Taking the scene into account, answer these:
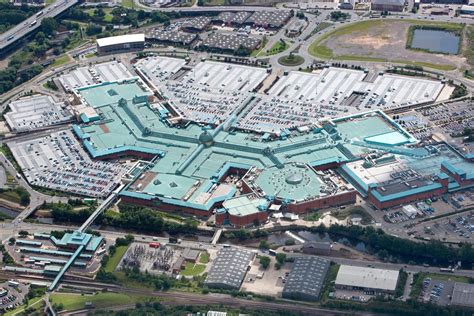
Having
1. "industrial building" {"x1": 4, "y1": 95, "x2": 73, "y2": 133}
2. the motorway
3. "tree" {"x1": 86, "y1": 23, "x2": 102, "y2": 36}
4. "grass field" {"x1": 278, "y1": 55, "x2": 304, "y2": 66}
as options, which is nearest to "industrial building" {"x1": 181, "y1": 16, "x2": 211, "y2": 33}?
"tree" {"x1": 86, "y1": 23, "x2": 102, "y2": 36}

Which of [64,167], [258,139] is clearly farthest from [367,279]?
[64,167]

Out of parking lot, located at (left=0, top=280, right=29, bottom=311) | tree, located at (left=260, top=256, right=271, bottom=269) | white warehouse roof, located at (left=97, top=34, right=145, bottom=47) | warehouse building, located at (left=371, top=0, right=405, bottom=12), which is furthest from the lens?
warehouse building, located at (left=371, top=0, right=405, bottom=12)

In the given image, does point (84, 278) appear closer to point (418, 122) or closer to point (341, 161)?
point (341, 161)

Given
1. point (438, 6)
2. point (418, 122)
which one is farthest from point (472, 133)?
point (438, 6)

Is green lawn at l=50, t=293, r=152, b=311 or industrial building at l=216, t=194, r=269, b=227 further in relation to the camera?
industrial building at l=216, t=194, r=269, b=227

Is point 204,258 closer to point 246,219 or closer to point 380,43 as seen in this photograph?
point 246,219

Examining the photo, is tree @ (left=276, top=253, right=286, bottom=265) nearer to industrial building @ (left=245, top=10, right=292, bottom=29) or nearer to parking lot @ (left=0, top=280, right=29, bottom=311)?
parking lot @ (left=0, top=280, right=29, bottom=311)
